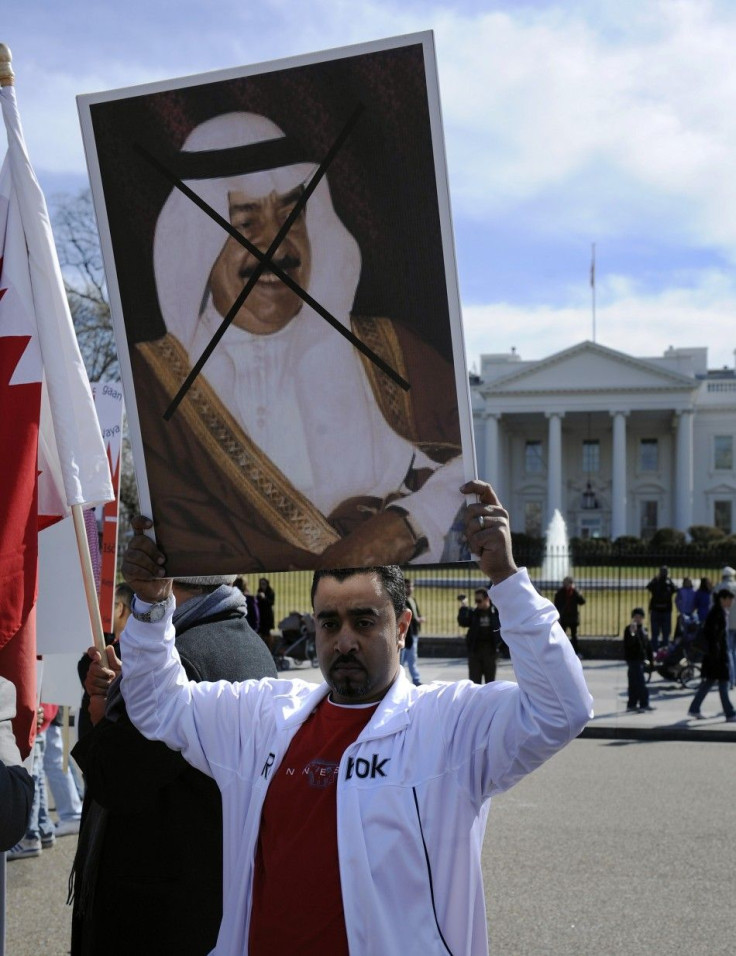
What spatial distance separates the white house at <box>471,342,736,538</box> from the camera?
2736 inches

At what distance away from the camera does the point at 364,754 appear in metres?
2.32

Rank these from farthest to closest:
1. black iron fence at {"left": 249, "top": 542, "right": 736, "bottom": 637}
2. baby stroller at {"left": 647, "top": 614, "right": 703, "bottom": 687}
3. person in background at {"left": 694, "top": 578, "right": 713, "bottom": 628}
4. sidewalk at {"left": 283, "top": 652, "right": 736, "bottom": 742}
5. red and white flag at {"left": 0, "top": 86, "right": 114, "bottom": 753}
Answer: black iron fence at {"left": 249, "top": 542, "right": 736, "bottom": 637}, person in background at {"left": 694, "top": 578, "right": 713, "bottom": 628}, baby stroller at {"left": 647, "top": 614, "right": 703, "bottom": 687}, sidewalk at {"left": 283, "top": 652, "right": 736, "bottom": 742}, red and white flag at {"left": 0, "top": 86, "right": 114, "bottom": 753}

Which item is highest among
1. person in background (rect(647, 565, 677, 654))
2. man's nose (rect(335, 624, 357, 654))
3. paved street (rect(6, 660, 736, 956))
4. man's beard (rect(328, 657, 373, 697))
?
man's nose (rect(335, 624, 357, 654))

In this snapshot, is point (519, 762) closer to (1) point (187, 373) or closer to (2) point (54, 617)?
(1) point (187, 373)

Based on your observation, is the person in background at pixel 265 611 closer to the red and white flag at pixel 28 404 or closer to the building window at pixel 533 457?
the red and white flag at pixel 28 404

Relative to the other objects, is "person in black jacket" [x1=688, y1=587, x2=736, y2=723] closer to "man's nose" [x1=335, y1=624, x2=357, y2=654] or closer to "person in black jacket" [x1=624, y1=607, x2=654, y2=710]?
"person in black jacket" [x1=624, y1=607, x2=654, y2=710]

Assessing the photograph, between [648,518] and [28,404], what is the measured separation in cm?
6946

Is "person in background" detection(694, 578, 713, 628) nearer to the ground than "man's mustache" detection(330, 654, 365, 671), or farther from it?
nearer to the ground

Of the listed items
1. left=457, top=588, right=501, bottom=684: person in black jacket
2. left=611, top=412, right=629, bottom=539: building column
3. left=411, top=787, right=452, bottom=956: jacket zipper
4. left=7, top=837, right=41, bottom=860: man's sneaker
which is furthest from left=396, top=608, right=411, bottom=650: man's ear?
left=611, top=412, right=629, bottom=539: building column

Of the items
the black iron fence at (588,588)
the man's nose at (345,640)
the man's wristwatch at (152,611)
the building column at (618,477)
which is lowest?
the building column at (618,477)

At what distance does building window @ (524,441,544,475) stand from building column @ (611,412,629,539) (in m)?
5.73

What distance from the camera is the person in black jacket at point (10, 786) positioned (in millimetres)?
2412

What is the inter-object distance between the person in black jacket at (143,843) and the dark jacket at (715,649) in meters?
10.7

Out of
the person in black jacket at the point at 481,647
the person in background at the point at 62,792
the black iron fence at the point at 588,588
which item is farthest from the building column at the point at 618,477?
the person in background at the point at 62,792
